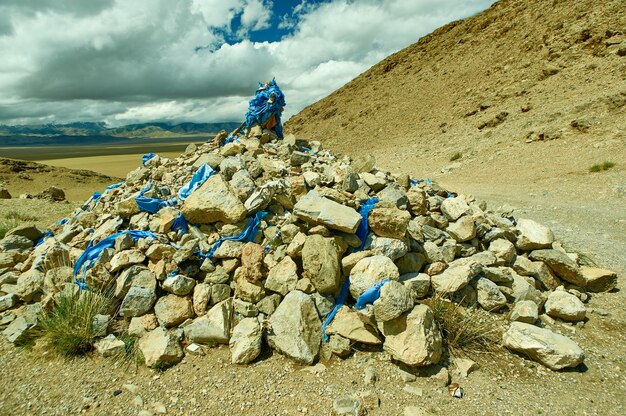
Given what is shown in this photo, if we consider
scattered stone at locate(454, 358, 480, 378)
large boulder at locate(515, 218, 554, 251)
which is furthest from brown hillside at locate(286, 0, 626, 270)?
scattered stone at locate(454, 358, 480, 378)

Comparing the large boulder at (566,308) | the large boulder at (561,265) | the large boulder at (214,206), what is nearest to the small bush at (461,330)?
the large boulder at (566,308)

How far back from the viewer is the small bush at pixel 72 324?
3.97 metres

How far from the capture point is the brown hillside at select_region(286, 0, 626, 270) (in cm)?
998

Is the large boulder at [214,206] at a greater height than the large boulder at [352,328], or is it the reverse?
the large boulder at [214,206]

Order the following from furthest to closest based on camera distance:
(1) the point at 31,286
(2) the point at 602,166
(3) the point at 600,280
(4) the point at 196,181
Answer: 1. (2) the point at 602,166
2. (4) the point at 196,181
3. (1) the point at 31,286
4. (3) the point at 600,280

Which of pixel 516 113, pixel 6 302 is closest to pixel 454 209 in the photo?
pixel 6 302

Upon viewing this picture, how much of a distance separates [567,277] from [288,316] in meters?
3.88

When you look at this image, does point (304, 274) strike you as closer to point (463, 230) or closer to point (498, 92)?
point (463, 230)

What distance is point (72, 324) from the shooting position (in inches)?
161

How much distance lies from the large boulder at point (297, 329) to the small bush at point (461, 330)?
138 cm

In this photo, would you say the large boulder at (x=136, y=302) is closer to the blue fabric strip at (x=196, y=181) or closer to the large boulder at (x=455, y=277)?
the blue fabric strip at (x=196, y=181)

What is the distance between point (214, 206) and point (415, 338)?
2998mm

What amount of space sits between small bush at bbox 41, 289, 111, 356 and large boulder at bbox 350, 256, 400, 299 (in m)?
3.08

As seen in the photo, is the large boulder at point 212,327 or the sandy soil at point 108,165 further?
the sandy soil at point 108,165
